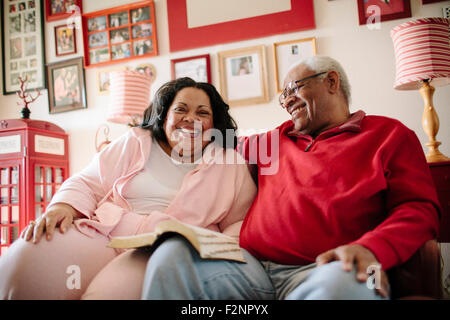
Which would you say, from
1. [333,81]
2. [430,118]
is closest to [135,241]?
[333,81]

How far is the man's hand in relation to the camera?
0.66m

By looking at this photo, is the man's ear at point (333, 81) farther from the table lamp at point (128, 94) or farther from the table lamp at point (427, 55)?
the table lamp at point (128, 94)

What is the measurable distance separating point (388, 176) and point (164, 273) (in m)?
0.71

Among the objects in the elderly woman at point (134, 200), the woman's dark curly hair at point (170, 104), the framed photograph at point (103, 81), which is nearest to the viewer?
the elderly woman at point (134, 200)

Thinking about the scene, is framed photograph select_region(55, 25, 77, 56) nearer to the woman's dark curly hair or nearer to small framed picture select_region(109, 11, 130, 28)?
small framed picture select_region(109, 11, 130, 28)

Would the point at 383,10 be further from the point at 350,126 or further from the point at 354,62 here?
the point at 350,126

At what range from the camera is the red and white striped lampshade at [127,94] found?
209 centimetres

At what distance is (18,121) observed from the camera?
2.21 meters

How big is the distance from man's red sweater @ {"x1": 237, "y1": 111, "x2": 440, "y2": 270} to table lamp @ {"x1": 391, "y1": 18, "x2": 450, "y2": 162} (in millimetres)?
780

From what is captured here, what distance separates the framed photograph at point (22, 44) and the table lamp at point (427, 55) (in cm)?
272

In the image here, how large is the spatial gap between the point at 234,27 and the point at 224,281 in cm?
195

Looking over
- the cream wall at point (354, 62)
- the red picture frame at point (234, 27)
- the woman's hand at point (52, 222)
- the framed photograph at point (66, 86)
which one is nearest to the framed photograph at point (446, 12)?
the cream wall at point (354, 62)

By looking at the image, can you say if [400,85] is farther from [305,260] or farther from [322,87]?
[305,260]
